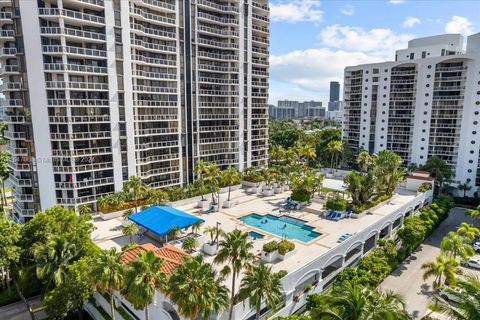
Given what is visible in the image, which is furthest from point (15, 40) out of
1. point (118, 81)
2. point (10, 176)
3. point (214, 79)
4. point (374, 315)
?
point (374, 315)

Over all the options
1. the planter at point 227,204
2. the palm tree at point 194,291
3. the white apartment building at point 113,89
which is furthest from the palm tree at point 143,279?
the planter at point 227,204

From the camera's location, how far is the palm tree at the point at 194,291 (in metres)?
17.4

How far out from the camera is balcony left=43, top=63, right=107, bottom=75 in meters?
40.1

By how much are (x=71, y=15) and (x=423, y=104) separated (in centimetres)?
6876

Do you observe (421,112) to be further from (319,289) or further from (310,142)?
(319,289)

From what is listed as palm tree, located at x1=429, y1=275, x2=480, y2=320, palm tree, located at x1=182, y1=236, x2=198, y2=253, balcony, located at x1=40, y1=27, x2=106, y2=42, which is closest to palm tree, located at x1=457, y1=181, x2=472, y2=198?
palm tree, located at x1=182, y1=236, x2=198, y2=253

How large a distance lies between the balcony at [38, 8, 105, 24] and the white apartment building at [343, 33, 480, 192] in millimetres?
61505

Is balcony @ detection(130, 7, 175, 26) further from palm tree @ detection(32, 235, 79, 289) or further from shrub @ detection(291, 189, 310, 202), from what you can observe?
palm tree @ detection(32, 235, 79, 289)

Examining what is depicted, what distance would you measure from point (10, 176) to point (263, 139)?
149 feet

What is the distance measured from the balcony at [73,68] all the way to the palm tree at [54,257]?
79.9ft

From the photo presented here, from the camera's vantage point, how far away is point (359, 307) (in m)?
15.4

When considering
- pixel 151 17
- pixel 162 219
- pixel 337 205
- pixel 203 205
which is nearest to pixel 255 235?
pixel 162 219

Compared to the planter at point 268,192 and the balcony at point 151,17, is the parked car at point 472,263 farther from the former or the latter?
the balcony at point 151,17

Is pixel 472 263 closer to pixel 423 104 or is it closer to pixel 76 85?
pixel 423 104
